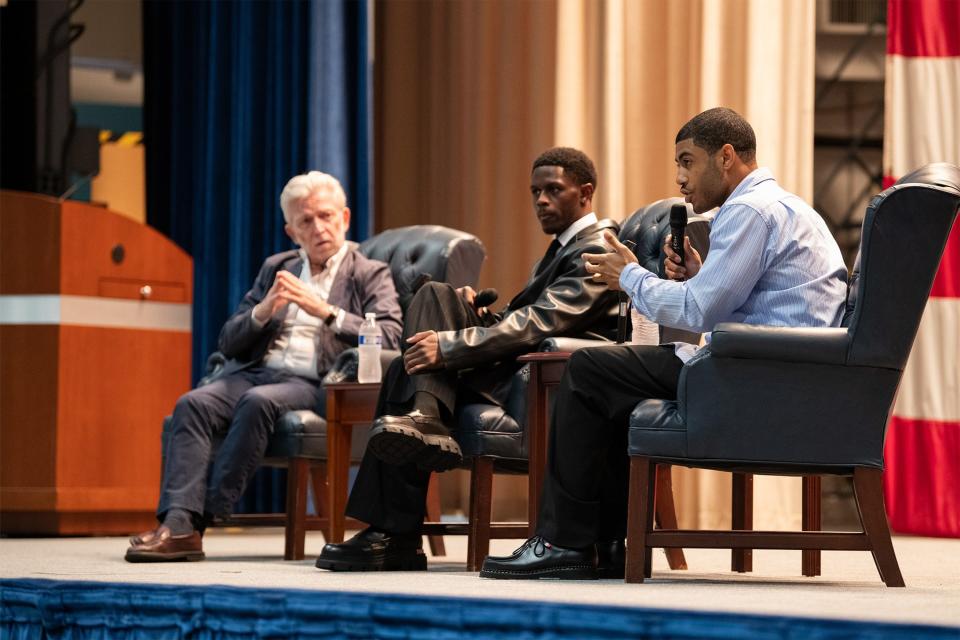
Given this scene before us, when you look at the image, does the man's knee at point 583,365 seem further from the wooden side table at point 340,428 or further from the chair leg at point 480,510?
the wooden side table at point 340,428

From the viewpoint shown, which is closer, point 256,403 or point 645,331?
point 645,331

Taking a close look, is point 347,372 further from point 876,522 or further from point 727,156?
point 876,522

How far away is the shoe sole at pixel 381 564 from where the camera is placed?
3.43 m

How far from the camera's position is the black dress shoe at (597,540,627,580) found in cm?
316

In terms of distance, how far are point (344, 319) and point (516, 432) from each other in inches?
35.8

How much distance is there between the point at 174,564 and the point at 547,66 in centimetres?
307

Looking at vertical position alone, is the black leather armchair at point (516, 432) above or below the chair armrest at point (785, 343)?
below

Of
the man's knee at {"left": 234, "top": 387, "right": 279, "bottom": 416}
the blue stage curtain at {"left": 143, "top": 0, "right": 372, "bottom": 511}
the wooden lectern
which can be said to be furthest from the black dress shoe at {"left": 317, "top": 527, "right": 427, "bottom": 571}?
the blue stage curtain at {"left": 143, "top": 0, "right": 372, "bottom": 511}

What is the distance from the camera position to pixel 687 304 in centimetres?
299

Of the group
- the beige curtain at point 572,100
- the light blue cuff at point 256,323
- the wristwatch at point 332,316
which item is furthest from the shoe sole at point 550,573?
the beige curtain at point 572,100

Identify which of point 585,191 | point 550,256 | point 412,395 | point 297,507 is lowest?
point 297,507

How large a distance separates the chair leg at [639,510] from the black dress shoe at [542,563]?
0.44ft

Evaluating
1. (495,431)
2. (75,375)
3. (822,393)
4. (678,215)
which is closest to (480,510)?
(495,431)

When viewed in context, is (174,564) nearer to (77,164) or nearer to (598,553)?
(598,553)
